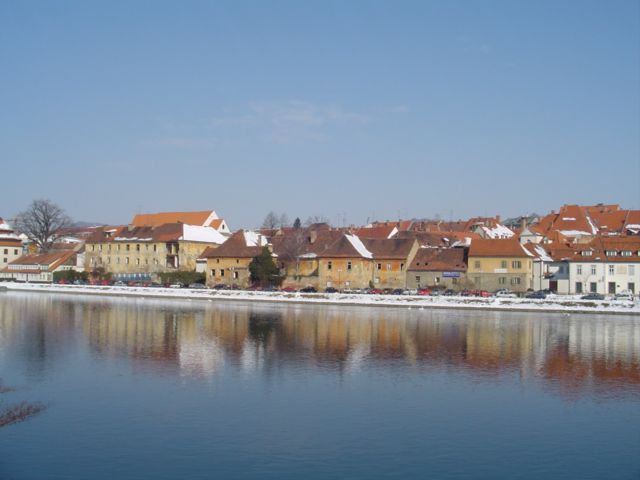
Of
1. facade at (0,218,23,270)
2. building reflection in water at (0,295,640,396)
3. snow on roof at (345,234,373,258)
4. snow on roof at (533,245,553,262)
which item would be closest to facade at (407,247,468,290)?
snow on roof at (345,234,373,258)

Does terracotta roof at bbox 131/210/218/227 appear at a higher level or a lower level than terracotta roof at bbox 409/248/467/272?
higher

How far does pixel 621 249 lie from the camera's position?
50594 mm

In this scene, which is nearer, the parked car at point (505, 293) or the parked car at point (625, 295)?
the parked car at point (625, 295)

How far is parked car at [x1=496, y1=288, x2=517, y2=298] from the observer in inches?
1886

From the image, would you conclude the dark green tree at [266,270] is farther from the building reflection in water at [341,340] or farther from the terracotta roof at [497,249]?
the terracotta roof at [497,249]

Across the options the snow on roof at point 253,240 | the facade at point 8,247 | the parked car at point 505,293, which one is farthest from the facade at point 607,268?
the facade at point 8,247

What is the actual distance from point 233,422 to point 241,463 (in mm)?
2846

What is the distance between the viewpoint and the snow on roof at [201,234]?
65312 mm

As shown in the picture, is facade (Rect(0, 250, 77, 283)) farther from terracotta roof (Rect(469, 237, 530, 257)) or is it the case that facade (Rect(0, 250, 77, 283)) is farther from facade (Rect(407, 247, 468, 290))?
terracotta roof (Rect(469, 237, 530, 257))

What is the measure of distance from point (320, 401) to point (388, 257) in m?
36.1

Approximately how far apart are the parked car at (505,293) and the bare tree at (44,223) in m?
49.7

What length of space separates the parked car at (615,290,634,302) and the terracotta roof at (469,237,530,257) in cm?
643

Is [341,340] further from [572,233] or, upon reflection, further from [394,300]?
[572,233]

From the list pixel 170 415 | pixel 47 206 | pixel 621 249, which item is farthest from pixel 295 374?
pixel 47 206
